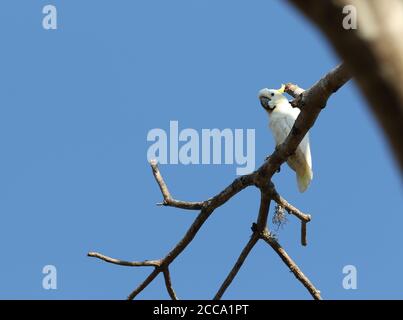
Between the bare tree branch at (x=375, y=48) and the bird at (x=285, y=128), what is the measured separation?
17.3ft

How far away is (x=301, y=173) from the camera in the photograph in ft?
20.7

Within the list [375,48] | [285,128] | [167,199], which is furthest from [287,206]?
[375,48]

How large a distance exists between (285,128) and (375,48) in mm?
6149

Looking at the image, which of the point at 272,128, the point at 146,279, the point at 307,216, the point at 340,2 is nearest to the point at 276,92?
the point at 272,128

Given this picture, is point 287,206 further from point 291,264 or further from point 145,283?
point 145,283

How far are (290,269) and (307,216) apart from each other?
0.41 metres

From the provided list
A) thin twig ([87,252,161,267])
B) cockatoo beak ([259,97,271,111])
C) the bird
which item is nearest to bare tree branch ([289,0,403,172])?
thin twig ([87,252,161,267])

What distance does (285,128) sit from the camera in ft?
21.4

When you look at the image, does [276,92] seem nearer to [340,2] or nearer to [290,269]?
[290,269]

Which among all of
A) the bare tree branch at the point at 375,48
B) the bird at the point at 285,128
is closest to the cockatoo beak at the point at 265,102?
the bird at the point at 285,128
